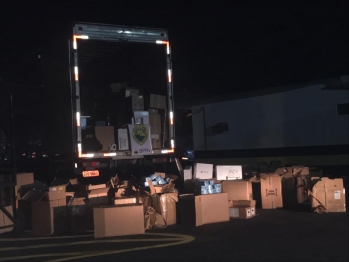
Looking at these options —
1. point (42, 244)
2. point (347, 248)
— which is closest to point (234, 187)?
point (347, 248)

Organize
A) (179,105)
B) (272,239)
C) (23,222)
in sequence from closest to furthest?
(272,239) → (23,222) → (179,105)

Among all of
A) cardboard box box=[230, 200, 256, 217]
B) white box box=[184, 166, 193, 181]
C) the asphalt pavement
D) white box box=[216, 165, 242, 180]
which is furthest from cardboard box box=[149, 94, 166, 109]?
the asphalt pavement

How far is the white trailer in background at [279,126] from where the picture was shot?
13.2m

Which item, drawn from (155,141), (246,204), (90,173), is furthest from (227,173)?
(90,173)

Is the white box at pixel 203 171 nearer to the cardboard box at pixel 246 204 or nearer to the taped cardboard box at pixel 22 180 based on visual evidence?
the cardboard box at pixel 246 204

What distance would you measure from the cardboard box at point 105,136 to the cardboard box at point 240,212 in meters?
2.85

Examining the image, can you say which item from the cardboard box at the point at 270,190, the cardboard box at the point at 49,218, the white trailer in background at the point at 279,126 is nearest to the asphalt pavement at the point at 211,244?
the cardboard box at the point at 49,218

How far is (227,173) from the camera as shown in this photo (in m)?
10.5

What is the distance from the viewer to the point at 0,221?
8.73m

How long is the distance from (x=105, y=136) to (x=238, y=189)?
9.54ft

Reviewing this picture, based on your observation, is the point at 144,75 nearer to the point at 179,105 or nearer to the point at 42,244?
the point at 42,244

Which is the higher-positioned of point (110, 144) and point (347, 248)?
point (110, 144)

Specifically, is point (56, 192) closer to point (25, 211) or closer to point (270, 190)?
point (25, 211)

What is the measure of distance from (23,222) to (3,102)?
2.25 meters
